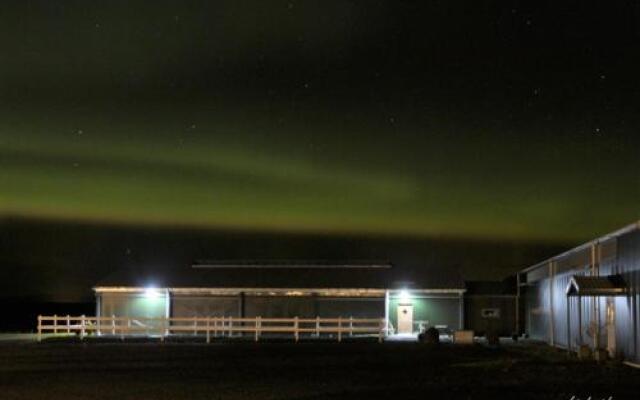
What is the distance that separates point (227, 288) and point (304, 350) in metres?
15.1

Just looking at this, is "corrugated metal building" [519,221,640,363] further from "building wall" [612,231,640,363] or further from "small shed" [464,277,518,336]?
"small shed" [464,277,518,336]

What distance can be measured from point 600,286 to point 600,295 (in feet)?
0.86

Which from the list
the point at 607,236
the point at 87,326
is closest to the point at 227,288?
the point at 87,326

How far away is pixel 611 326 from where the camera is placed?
2766 centimetres

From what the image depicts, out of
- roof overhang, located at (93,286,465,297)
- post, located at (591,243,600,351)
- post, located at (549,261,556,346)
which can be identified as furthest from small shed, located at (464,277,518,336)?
post, located at (591,243,600,351)

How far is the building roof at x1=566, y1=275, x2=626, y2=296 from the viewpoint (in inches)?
1036

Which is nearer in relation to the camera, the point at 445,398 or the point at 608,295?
the point at 445,398

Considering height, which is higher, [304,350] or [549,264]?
[549,264]

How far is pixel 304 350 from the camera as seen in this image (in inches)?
1265

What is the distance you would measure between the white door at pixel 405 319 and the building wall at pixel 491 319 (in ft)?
11.4

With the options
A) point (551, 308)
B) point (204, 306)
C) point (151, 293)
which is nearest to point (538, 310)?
point (551, 308)

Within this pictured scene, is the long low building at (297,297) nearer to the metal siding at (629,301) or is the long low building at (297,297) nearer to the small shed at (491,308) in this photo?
the small shed at (491,308)

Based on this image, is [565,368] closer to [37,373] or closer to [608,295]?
[608,295]

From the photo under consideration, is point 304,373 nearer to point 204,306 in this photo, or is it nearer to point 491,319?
point 204,306
